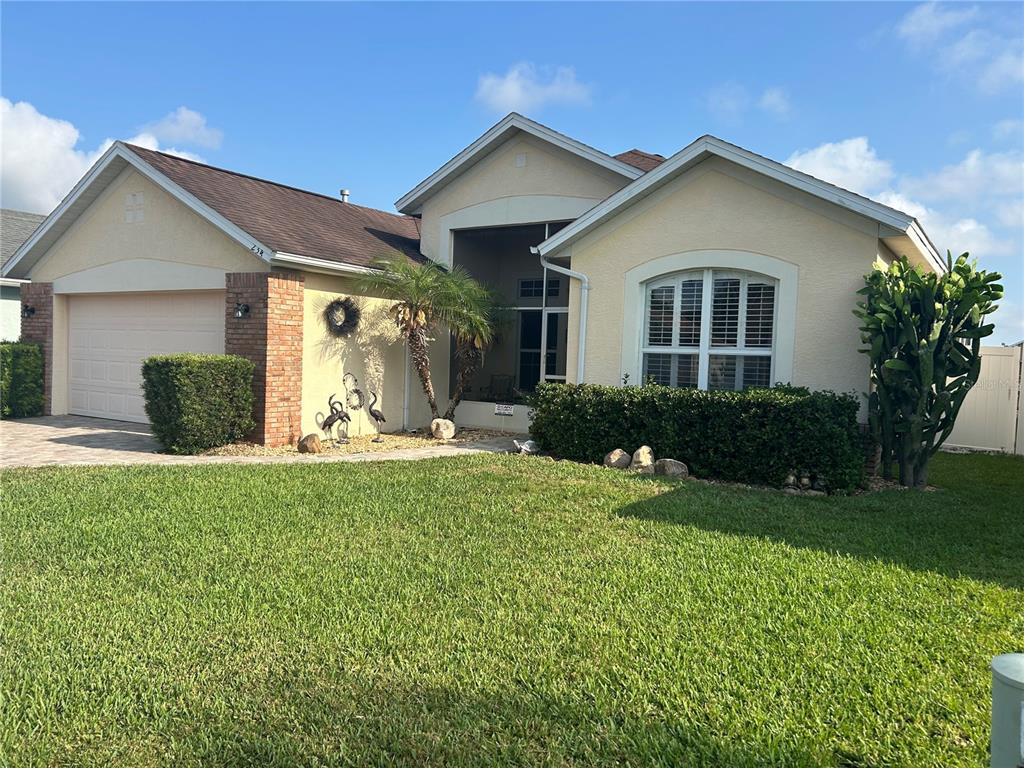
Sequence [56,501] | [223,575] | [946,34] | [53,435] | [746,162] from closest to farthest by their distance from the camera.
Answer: [223,575] → [56,501] → [946,34] → [746,162] → [53,435]

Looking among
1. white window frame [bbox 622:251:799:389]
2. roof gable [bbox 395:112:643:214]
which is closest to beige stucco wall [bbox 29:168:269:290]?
roof gable [bbox 395:112:643:214]

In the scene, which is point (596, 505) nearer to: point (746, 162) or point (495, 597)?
point (495, 597)

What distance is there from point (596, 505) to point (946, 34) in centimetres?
768

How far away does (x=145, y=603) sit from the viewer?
4.62m

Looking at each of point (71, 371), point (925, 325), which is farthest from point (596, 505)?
point (71, 371)

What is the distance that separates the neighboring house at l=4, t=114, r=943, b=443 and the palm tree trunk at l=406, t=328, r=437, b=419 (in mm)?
1031

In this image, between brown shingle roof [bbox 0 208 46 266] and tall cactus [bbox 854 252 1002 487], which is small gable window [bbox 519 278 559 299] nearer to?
tall cactus [bbox 854 252 1002 487]

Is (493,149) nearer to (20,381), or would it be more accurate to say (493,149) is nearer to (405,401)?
(405,401)

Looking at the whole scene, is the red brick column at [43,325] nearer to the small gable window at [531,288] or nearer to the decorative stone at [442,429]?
the decorative stone at [442,429]

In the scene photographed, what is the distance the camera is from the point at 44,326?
15578 millimetres

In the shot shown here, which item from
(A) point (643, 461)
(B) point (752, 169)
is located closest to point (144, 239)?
(A) point (643, 461)

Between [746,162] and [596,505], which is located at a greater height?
[746,162]

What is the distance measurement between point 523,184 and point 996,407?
35.2 ft

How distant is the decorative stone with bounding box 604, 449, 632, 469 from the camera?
1011 centimetres
